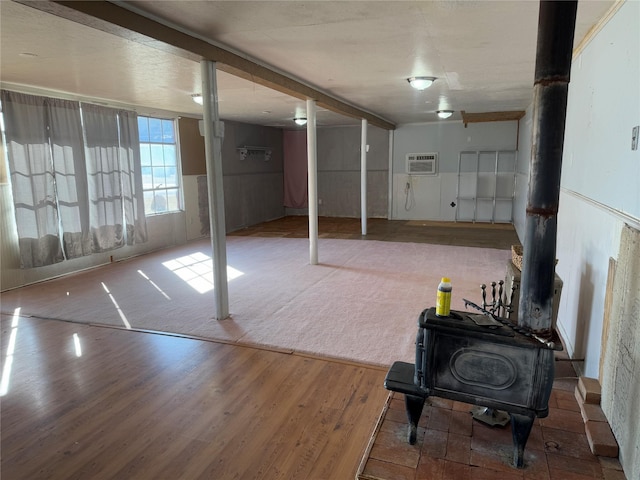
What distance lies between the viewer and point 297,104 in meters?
6.76

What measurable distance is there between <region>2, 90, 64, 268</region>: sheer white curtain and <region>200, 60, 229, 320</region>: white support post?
2812mm

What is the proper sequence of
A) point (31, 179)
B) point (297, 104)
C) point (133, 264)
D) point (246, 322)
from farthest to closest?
point (297, 104)
point (133, 264)
point (31, 179)
point (246, 322)

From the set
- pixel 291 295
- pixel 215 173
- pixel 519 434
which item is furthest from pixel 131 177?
pixel 519 434

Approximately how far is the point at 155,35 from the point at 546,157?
8.29 ft

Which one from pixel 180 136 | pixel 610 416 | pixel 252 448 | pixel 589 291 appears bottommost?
pixel 252 448

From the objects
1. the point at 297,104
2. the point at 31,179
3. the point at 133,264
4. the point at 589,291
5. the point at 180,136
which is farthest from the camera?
the point at 180,136

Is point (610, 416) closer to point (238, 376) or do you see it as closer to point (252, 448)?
point (252, 448)

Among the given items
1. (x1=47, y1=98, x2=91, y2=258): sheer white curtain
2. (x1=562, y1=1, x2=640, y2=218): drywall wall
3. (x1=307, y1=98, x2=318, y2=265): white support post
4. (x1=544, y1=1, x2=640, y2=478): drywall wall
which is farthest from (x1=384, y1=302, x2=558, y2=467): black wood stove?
(x1=47, y1=98, x2=91, y2=258): sheer white curtain

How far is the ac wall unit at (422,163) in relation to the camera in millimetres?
10297

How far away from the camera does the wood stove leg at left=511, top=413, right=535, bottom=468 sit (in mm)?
1912

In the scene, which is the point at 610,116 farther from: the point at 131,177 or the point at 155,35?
the point at 131,177

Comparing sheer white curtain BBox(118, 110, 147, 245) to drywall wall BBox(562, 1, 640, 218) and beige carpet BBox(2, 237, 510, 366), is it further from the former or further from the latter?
drywall wall BBox(562, 1, 640, 218)

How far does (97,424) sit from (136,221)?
4.93 metres

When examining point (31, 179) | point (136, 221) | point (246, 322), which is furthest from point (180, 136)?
point (246, 322)
